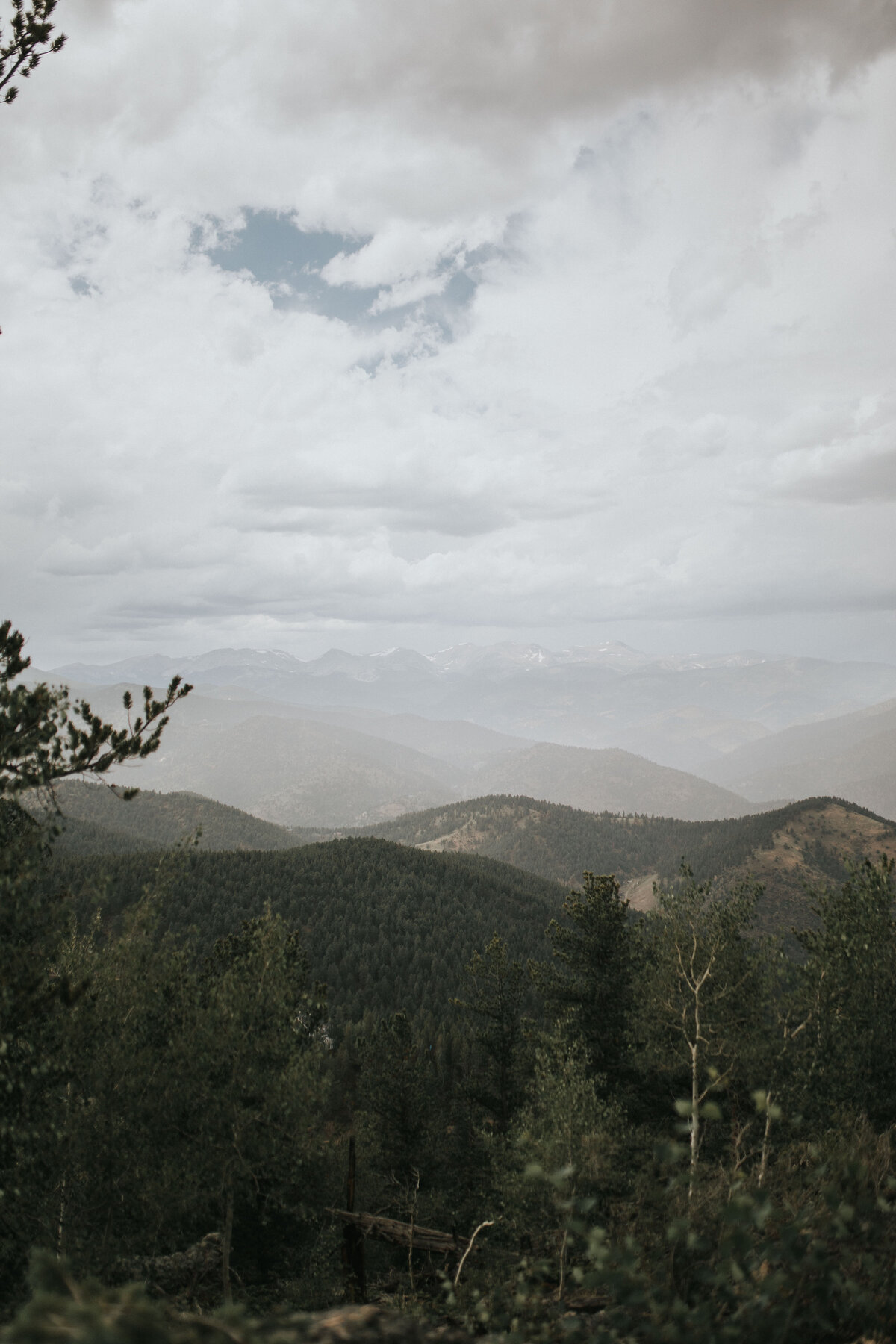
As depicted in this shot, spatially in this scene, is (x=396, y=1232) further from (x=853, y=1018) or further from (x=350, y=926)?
(x=350, y=926)

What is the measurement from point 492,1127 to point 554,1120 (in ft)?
65.4

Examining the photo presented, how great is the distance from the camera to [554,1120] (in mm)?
20172

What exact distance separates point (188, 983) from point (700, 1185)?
16.4 m

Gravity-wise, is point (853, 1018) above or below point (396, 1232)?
above

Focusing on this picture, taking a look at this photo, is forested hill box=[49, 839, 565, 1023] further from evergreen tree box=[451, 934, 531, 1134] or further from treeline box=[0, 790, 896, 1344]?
treeline box=[0, 790, 896, 1344]

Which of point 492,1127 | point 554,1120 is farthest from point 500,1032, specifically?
point 554,1120

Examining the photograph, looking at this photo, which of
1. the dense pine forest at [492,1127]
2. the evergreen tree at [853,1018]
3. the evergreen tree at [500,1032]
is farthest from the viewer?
the evergreen tree at [500,1032]

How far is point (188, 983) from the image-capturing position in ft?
68.6

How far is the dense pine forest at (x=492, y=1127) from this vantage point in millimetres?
7176

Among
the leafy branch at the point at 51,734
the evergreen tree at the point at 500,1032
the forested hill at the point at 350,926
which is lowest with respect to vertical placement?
the forested hill at the point at 350,926

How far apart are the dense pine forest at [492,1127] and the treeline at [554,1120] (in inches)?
4.0

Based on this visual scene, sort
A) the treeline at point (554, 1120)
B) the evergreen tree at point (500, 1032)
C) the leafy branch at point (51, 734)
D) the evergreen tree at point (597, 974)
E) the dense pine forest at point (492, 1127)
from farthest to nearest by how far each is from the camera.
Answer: the evergreen tree at point (500, 1032) → the evergreen tree at point (597, 974) → the leafy branch at point (51, 734) → the treeline at point (554, 1120) → the dense pine forest at point (492, 1127)

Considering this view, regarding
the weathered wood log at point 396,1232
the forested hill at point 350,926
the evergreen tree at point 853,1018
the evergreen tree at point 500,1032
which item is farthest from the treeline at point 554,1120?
the forested hill at point 350,926

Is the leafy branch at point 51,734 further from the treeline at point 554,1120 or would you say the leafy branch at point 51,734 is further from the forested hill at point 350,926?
the forested hill at point 350,926
